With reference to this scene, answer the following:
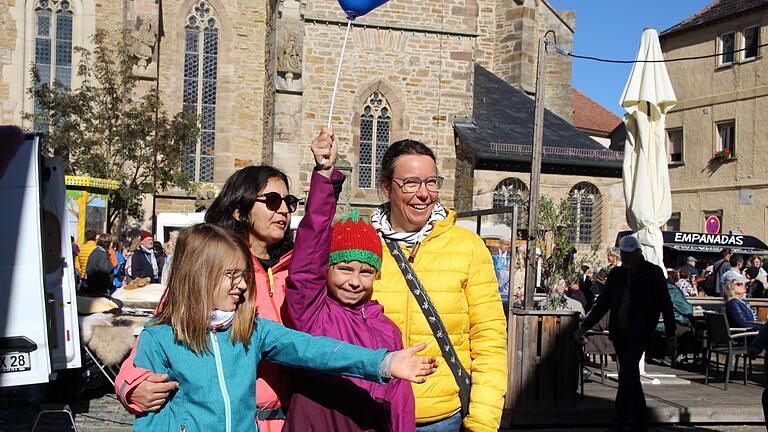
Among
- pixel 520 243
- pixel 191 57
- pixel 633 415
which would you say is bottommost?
pixel 633 415

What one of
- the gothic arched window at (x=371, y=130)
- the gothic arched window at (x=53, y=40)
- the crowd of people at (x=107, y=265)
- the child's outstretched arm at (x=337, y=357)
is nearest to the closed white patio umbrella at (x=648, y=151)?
the crowd of people at (x=107, y=265)

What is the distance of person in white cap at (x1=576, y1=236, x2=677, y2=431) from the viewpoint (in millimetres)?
7078

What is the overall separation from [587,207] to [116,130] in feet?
46.3

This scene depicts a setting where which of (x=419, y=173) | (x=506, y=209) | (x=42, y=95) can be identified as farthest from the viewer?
(x=42, y=95)

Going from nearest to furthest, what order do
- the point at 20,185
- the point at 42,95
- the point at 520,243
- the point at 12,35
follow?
the point at 20,185 < the point at 520,243 < the point at 42,95 < the point at 12,35

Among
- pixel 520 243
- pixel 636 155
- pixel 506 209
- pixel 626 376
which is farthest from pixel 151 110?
pixel 626 376

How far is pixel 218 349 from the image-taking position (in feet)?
8.63

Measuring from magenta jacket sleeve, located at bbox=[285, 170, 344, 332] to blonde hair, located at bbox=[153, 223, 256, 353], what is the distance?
16 centimetres

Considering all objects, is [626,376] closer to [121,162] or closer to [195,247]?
[195,247]

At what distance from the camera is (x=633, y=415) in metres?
7.14

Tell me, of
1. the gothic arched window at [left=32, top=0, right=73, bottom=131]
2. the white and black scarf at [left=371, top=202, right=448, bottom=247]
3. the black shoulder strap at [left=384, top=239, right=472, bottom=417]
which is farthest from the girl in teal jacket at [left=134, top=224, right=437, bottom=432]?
the gothic arched window at [left=32, top=0, right=73, bottom=131]

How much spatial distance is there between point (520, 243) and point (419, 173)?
38.0 ft

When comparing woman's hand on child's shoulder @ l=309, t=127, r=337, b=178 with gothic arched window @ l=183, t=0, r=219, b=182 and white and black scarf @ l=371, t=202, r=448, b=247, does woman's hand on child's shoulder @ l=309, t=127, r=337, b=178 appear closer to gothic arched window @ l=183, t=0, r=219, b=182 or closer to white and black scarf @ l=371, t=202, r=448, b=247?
white and black scarf @ l=371, t=202, r=448, b=247

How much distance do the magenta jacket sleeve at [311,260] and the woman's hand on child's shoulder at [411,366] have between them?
0.41m
